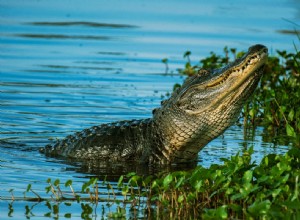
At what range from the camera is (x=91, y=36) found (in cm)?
1917

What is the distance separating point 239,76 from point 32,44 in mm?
8597

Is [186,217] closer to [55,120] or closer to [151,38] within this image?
[55,120]

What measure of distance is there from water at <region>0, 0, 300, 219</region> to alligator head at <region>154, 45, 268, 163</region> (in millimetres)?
399

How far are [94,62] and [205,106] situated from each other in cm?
648

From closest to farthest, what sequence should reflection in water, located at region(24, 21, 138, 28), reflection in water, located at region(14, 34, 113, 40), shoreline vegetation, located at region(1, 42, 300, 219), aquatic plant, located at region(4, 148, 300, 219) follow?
shoreline vegetation, located at region(1, 42, 300, 219), aquatic plant, located at region(4, 148, 300, 219), reflection in water, located at region(14, 34, 113, 40), reflection in water, located at region(24, 21, 138, 28)

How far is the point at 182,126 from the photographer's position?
34.3ft

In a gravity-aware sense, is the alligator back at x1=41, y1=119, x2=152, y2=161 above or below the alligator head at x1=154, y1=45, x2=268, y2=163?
below

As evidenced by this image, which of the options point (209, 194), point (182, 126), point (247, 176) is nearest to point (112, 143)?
point (182, 126)

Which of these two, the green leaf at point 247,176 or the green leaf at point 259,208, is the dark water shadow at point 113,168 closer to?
the green leaf at point 247,176

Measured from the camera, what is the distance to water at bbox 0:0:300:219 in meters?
10.8

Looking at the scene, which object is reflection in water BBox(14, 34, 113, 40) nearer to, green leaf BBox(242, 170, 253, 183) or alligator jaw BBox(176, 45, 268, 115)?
alligator jaw BBox(176, 45, 268, 115)

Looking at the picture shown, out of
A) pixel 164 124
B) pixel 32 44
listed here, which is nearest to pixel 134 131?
pixel 164 124

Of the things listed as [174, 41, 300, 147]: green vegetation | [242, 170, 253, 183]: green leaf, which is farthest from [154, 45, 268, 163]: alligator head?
[242, 170, 253, 183]: green leaf

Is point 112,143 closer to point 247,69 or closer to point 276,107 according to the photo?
point 247,69
